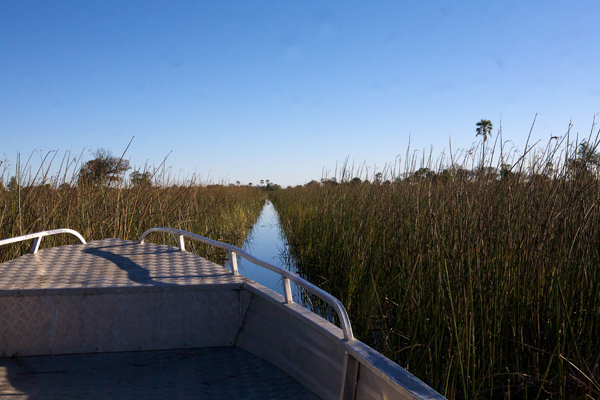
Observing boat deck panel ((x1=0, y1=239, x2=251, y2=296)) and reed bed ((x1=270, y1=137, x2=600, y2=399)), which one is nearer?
reed bed ((x1=270, y1=137, x2=600, y2=399))

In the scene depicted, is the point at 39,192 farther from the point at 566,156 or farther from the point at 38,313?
the point at 566,156

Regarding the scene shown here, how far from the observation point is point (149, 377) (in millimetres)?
1686

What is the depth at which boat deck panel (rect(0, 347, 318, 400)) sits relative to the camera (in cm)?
156

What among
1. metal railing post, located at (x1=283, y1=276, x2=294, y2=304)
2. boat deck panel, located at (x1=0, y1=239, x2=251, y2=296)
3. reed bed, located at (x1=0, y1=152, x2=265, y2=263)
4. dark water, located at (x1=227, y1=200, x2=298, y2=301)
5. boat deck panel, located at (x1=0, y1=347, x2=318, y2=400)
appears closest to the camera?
boat deck panel, located at (x1=0, y1=347, x2=318, y2=400)

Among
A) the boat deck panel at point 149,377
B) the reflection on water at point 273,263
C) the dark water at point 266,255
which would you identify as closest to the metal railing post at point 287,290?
the boat deck panel at point 149,377

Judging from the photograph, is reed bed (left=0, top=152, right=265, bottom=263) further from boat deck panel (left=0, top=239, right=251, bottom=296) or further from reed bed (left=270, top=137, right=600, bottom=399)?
reed bed (left=270, top=137, right=600, bottom=399)

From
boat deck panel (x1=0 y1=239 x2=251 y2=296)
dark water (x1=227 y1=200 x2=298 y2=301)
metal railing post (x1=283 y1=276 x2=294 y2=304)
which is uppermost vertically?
metal railing post (x1=283 y1=276 x2=294 y2=304)

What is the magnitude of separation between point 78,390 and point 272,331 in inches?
31.8

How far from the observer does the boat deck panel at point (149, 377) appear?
5.11 ft

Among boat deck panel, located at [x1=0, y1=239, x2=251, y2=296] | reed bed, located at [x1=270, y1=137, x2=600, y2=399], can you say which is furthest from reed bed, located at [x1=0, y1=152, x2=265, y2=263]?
reed bed, located at [x1=270, y1=137, x2=600, y2=399]

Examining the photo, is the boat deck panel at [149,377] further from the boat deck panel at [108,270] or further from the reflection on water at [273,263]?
the reflection on water at [273,263]

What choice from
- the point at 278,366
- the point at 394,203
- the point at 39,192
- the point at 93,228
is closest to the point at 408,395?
the point at 278,366

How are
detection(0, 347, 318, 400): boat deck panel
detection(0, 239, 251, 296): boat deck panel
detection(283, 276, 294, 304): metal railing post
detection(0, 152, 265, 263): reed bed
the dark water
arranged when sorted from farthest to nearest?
the dark water
detection(0, 152, 265, 263): reed bed
detection(0, 239, 251, 296): boat deck panel
detection(283, 276, 294, 304): metal railing post
detection(0, 347, 318, 400): boat deck panel

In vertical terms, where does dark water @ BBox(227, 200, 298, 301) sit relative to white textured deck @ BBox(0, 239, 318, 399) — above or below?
below
